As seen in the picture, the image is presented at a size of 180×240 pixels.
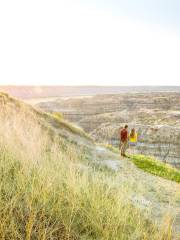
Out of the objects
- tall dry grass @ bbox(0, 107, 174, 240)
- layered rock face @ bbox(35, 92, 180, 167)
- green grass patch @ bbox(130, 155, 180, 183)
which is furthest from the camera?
layered rock face @ bbox(35, 92, 180, 167)

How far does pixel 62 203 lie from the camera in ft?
14.9

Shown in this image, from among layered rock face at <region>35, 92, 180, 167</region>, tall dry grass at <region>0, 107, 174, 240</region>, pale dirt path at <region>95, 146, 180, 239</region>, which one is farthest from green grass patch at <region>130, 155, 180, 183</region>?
layered rock face at <region>35, 92, 180, 167</region>

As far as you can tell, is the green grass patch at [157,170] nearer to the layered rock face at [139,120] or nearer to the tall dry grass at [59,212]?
the tall dry grass at [59,212]

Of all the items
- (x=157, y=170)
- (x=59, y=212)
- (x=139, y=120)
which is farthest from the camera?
(x=139, y=120)

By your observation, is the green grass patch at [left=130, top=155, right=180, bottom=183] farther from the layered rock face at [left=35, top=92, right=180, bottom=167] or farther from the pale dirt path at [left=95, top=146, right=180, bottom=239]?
the layered rock face at [left=35, top=92, right=180, bottom=167]

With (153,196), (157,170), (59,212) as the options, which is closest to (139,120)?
(157,170)

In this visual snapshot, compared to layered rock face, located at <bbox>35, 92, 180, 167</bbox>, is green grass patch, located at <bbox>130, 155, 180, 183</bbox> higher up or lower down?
higher up

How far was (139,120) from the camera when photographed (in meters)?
94.2

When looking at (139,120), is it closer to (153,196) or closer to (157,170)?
(157,170)

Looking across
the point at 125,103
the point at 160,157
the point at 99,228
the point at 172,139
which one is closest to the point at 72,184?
the point at 99,228

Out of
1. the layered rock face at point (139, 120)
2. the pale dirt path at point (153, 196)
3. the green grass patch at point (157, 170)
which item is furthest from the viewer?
the layered rock face at point (139, 120)

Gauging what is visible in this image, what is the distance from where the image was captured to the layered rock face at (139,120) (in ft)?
208

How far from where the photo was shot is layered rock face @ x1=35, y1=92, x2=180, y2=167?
63406 mm

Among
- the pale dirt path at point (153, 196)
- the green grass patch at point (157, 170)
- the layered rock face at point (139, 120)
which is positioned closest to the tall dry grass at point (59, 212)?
the pale dirt path at point (153, 196)
